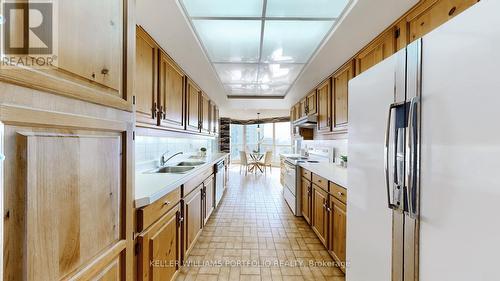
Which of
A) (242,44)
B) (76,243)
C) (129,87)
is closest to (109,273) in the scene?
(76,243)

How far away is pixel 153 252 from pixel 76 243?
0.75 meters

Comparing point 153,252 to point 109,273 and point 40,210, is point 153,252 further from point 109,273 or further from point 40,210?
point 40,210

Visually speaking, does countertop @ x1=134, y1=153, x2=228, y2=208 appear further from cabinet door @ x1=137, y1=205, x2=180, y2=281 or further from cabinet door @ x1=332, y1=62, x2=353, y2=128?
cabinet door @ x1=332, y1=62, x2=353, y2=128

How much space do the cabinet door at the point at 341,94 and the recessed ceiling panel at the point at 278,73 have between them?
601 millimetres

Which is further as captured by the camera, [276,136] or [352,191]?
[276,136]

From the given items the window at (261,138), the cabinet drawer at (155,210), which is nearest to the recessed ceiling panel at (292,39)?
the cabinet drawer at (155,210)

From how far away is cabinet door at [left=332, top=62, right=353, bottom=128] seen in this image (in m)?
2.59

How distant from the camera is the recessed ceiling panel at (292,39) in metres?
2.06

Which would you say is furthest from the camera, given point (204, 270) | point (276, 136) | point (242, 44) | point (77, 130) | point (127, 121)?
point (276, 136)

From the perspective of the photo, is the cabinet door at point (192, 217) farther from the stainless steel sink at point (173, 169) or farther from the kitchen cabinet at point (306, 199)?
the kitchen cabinet at point (306, 199)

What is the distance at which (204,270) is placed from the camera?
6.79ft

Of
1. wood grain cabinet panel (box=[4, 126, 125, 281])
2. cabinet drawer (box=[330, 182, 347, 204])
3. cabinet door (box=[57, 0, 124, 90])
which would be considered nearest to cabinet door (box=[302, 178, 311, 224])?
cabinet drawer (box=[330, 182, 347, 204])

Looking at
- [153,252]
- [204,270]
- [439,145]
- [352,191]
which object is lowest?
[204,270]

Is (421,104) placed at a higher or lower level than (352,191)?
higher
